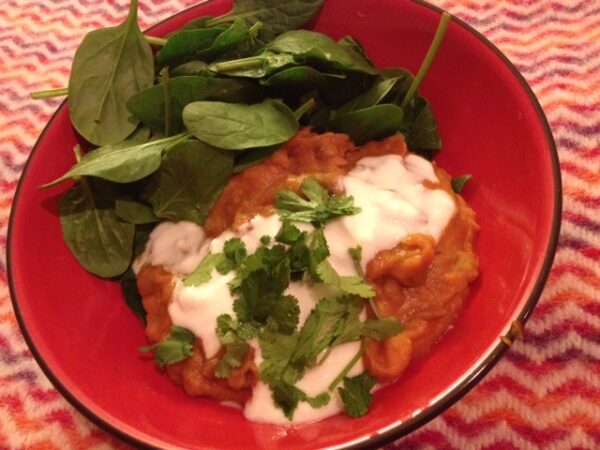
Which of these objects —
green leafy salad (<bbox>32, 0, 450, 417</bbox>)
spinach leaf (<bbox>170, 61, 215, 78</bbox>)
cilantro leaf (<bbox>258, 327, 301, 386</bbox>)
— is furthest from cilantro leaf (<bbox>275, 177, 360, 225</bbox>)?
spinach leaf (<bbox>170, 61, 215, 78</bbox>)

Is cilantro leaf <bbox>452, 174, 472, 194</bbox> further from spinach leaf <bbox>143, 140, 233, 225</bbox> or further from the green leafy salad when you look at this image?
spinach leaf <bbox>143, 140, 233, 225</bbox>

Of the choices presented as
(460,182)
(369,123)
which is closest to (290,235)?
(369,123)

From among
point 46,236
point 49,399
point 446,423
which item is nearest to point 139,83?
point 46,236

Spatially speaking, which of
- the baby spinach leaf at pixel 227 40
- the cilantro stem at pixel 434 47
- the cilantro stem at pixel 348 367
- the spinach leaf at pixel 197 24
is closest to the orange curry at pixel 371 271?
the cilantro stem at pixel 348 367

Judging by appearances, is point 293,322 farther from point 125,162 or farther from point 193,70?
point 193,70

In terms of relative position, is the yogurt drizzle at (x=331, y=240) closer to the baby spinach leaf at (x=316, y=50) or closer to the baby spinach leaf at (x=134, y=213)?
the baby spinach leaf at (x=134, y=213)
